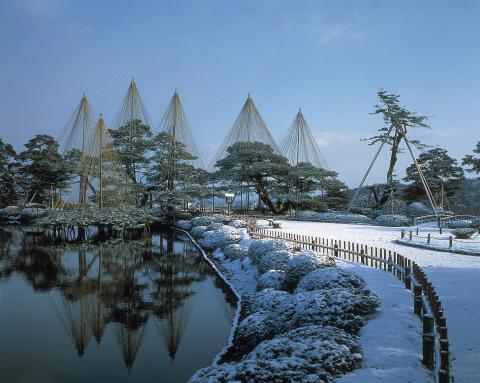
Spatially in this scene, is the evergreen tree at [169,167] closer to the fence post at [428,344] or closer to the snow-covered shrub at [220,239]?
the snow-covered shrub at [220,239]

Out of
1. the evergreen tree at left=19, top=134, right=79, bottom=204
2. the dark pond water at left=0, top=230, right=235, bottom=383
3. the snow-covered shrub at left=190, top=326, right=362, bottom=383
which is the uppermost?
the evergreen tree at left=19, top=134, right=79, bottom=204

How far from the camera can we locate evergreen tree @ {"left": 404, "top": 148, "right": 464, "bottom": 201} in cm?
4722

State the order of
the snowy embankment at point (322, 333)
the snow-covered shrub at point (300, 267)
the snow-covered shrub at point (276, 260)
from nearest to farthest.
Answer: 1. the snowy embankment at point (322, 333)
2. the snow-covered shrub at point (300, 267)
3. the snow-covered shrub at point (276, 260)

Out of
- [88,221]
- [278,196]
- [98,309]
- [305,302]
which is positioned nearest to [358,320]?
[305,302]

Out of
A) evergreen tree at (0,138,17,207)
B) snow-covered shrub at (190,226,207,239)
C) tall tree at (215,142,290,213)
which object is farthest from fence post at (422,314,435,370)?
evergreen tree at (0,138,17,207)

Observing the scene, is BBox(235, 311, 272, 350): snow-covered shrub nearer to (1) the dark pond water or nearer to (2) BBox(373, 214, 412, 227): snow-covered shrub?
(1) the dark pond water

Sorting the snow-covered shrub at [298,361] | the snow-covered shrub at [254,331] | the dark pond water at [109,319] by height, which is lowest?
the dark pond water at [109,319]

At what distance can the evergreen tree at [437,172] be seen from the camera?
155 ft

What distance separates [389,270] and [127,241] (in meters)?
20.6

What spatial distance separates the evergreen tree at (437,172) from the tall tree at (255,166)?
16.1 metres

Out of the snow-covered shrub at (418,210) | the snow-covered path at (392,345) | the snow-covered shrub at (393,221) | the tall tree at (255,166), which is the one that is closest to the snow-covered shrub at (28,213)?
the tall tree at (255,166)

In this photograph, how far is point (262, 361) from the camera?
578cm

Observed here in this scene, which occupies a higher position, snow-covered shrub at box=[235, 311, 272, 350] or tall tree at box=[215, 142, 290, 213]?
tall tree at box=[215, 142, 290, 213]

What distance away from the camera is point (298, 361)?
18.9ft
